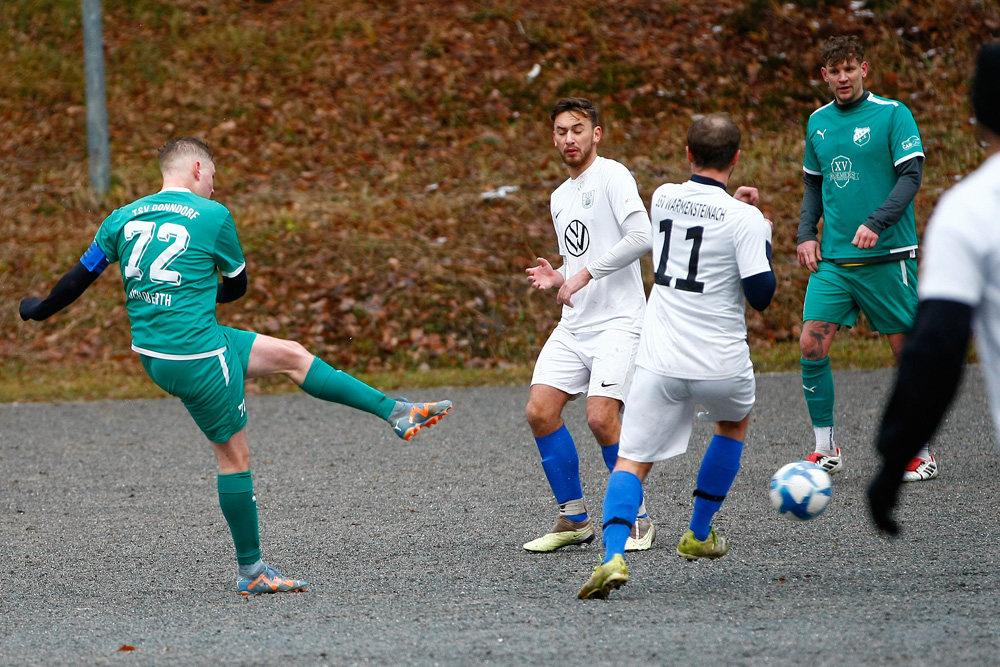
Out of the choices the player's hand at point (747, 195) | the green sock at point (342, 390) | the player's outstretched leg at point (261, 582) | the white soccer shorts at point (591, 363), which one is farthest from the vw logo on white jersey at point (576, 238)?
the player's outstretched leg at point (261, 582)

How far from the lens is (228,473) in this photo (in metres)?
4.88

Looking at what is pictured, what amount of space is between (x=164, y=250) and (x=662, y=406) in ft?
7.16

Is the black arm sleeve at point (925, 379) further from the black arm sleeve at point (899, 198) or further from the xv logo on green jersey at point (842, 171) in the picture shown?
the xv logo on green jersey at point (842, 171)

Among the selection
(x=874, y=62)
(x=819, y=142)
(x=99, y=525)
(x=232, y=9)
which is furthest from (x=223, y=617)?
(x=232, y=9)

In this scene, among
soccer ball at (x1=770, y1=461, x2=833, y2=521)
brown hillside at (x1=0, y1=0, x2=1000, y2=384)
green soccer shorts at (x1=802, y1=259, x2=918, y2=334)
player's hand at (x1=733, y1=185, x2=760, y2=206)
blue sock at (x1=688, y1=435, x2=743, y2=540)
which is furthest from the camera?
brown hillside at (x1=0, y1=0, x2=1000, y2=384)

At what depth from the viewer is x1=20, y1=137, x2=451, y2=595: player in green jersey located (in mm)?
4672

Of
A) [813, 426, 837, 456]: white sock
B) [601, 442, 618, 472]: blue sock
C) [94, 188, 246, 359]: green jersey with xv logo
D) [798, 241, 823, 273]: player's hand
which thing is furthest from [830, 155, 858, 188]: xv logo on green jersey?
[94, 188, 246, 359]: green jersey with xv logo

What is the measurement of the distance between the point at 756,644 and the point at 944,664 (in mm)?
590

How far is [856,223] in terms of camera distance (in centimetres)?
660

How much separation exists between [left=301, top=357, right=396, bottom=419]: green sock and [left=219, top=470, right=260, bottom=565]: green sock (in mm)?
544

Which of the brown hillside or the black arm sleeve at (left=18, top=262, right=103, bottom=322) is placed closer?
the black arm sleeve at (left=18, top=262, right=103, bottom=322)

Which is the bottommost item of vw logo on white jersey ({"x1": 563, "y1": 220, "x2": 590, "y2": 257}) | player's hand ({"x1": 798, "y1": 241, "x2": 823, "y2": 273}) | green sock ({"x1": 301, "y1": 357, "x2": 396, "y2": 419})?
green sock ({"x1": 301, "y1": 357, "x2": 396, "y2": 419})

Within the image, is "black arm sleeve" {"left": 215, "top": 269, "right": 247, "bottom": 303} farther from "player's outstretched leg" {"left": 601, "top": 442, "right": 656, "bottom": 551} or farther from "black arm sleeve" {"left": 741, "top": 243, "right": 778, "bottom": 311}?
"black arm sleeve" {"left": 741, "top": 243, "right": 778, "bottom": 311}

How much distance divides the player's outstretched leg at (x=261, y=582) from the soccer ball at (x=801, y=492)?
208cm
